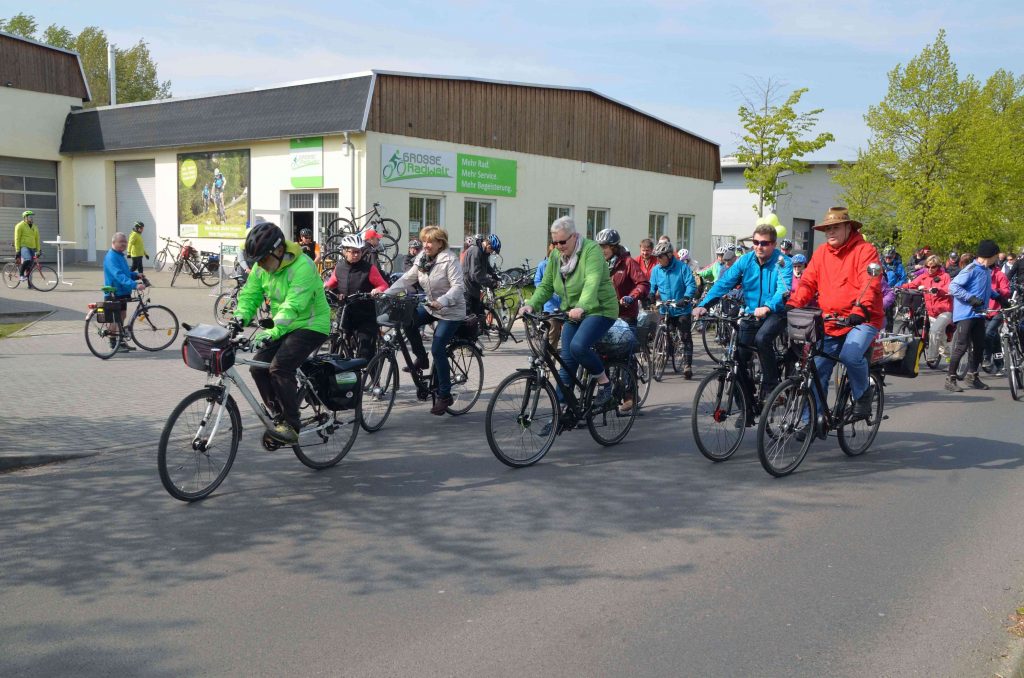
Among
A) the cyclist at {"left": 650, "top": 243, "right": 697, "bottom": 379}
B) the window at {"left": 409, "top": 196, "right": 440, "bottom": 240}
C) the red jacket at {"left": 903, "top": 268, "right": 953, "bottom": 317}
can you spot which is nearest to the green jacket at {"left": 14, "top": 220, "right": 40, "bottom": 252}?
the window at {"left": 409, "top": 196, "right": 440, "bottom": 240}

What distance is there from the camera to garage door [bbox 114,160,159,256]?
30297 millimetres

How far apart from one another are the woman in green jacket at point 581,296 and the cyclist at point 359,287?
2165mm

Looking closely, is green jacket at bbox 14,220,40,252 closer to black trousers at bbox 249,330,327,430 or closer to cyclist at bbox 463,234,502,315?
cyclist at bbox 463,234,502,315

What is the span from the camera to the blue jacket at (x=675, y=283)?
1189 centimetres

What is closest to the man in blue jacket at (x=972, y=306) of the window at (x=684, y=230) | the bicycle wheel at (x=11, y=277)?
the bicycle wheel at (x=11, y=277)

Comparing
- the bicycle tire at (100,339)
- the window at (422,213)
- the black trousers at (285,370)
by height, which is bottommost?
the bicycle tire at (100,339)

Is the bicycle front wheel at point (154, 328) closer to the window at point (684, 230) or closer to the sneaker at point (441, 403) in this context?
the sneaker at point (441, 403)

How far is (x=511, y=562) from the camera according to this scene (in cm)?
482

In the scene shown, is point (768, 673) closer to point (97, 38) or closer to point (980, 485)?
point (980, 485)

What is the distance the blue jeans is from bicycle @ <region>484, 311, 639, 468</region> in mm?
68

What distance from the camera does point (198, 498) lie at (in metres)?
5.83

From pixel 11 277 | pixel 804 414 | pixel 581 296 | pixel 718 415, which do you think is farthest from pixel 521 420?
pixel 11 277

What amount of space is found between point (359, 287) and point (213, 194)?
68.3ft

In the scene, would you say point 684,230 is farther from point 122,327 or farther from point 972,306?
point 122,327
